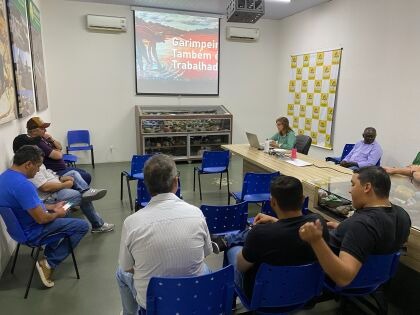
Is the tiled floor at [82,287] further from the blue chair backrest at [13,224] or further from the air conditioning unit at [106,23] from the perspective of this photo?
the air conditioning unit at [106,23]

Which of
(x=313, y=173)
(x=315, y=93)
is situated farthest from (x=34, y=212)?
(x=315, y=93)

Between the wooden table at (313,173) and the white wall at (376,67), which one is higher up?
the white wall at (376,67)

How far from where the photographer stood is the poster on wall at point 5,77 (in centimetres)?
263

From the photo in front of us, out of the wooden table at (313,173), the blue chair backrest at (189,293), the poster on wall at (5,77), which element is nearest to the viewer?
the blue chair backrest at (189,293)

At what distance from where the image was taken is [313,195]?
264cm

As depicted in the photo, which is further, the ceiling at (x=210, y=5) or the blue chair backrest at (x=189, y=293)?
the ceiling at (x=210, y=5)

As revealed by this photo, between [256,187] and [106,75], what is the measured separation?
4.37 m

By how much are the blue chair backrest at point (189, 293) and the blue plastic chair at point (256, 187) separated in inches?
70.2

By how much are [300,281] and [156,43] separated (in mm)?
5829

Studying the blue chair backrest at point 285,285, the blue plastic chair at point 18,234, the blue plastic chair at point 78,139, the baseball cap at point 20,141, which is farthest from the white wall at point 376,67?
the baseball cap at point 20,141

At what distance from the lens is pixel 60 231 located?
2.32 meters

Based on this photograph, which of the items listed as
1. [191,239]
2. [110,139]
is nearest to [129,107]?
[110,139]

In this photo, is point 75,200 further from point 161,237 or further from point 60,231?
point 161,237

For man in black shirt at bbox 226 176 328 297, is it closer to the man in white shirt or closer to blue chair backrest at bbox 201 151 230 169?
the man in white shirt
